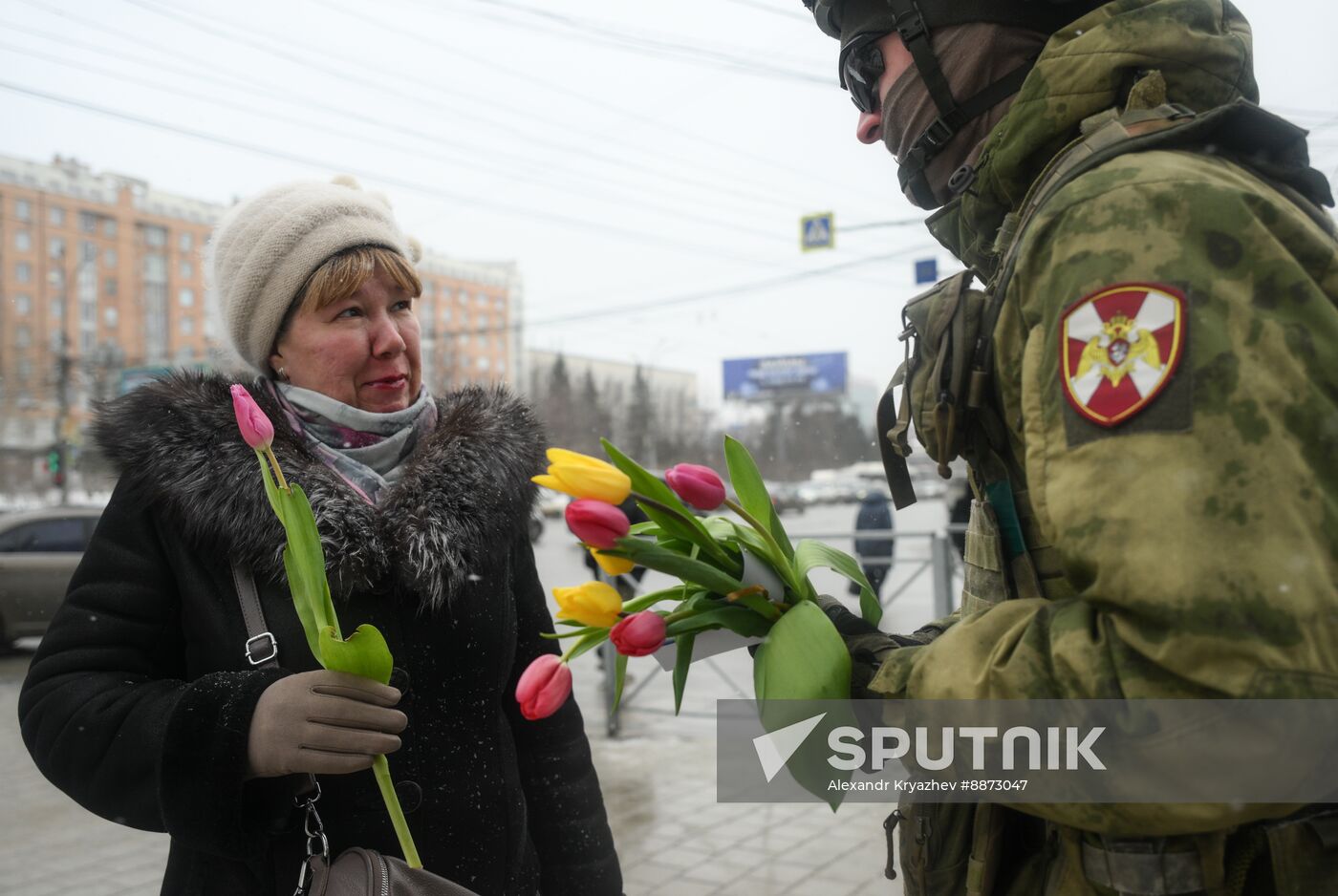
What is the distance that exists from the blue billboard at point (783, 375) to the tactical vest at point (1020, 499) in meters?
24.2

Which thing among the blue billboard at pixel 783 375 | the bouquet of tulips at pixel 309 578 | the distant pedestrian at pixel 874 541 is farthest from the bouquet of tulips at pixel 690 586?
the blue billboard at pixel 783 375

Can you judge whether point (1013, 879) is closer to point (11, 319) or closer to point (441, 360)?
point (11, 319)

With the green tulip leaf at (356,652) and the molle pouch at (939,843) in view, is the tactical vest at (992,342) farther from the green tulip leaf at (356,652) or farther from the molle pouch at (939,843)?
the green tulip leaf at (356,652)

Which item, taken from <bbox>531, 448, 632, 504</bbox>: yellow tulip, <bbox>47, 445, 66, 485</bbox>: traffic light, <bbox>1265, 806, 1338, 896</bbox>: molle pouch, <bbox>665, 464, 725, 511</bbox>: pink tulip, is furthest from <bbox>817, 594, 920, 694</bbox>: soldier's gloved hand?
<bbox>47, 445, 66, 485</bbox>: traffic light

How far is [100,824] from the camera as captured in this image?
5371 mm

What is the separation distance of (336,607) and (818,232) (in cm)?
1139

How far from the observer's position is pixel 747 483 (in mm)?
1266

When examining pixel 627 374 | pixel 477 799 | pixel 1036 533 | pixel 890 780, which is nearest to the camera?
pixel 1036 533

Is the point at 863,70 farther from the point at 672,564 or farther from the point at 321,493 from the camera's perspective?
the point at 321,493

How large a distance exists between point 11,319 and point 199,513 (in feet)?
41.3

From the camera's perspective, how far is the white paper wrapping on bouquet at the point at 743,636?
120 centimetres

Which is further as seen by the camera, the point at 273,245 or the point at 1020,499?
the point at 273,245

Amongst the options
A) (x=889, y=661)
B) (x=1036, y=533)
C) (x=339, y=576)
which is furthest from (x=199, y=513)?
(x=1036, y=533)

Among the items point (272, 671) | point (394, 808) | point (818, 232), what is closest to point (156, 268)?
point (818, 232)
